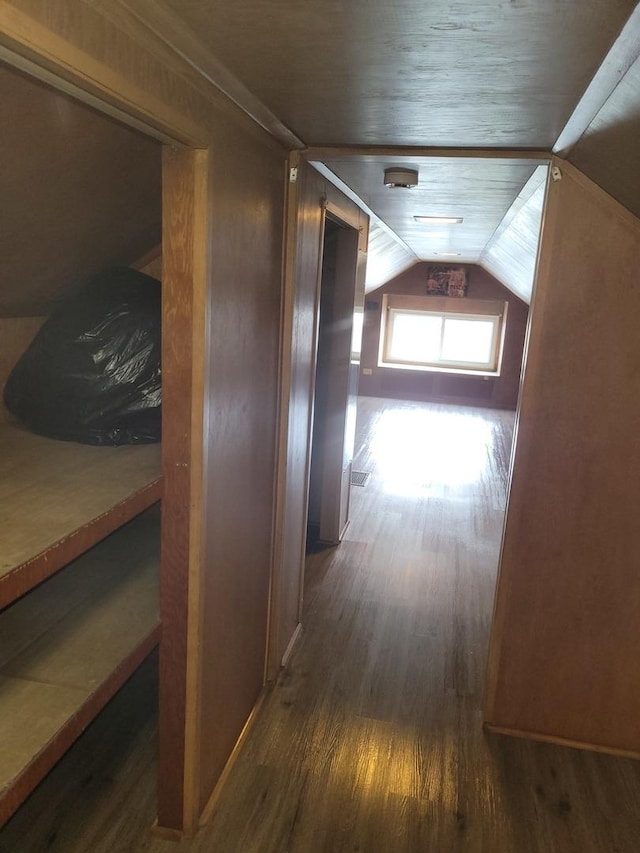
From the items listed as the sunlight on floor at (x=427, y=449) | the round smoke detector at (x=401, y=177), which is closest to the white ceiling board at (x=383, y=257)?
the sunlight on floor at (x=427, y=449)

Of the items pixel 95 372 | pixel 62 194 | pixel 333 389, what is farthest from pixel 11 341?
pixel 333 389

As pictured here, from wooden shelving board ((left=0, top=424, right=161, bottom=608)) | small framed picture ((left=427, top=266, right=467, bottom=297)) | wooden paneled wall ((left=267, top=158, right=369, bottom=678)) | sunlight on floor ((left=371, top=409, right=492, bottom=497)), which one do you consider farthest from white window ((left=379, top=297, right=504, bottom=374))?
wooden shelving board ((left=0, top=424, right=161, bottom=608))

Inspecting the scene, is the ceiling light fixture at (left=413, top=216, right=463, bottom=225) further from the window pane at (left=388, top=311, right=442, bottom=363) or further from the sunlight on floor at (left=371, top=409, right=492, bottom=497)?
the window pane at (left=388, top=311, right=442, bottom=363)

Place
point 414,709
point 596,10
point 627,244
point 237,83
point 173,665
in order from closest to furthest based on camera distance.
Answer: point 596,10 → point 237,83 → point 173,665 → point 627,244 → point 414,709

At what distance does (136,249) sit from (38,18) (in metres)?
1.22

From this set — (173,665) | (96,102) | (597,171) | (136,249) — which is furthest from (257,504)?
(597,171)

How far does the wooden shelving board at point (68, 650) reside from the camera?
110 centimetres

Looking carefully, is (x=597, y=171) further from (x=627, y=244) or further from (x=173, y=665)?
(x=173, y=665)

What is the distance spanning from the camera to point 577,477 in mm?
1897

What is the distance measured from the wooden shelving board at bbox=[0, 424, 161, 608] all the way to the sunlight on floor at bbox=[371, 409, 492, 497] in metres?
3.28

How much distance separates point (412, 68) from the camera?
1.15m

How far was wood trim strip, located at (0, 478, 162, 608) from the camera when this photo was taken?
3.15 feet

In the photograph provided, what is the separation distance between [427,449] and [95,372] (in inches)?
188

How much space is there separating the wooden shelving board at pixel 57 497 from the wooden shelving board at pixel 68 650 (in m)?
0.33
